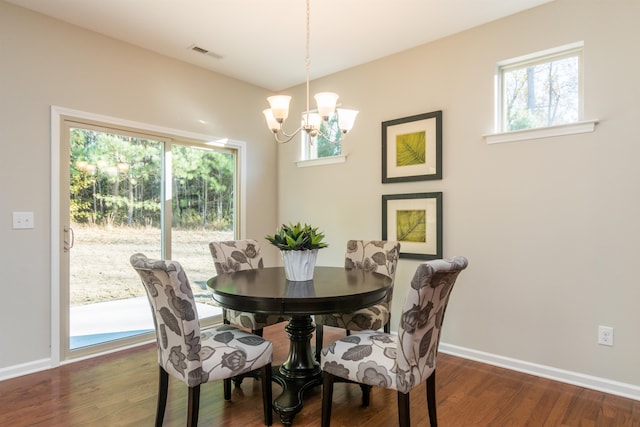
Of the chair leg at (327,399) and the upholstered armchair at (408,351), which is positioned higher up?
the upholstered armchair at (408,351)

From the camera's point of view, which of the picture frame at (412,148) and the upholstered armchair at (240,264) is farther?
the picture frame at (412,148)

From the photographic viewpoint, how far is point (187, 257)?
152 inches

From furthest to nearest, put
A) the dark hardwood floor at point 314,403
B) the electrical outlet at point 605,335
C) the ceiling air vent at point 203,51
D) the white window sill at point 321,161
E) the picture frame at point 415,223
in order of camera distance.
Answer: the white window sill at point 321,161 < the ceiling air vent at point 203,51 < the picture frame at point 415,223 < the electrical outlet at point 605,335 < the dark hardwood floor at point 314,403

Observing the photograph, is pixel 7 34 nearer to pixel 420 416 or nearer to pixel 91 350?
pixel 91 350

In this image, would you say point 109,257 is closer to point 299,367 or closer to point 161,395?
point 161,395

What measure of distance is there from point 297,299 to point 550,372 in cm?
208

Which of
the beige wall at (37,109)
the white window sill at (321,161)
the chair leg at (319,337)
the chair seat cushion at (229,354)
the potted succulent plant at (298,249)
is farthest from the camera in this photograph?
the white window sill at (321,161)

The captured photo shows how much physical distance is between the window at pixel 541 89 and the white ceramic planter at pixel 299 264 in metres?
1.92

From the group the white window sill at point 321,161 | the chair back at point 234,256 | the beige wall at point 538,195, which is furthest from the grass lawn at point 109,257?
the beige wall at point 538,195

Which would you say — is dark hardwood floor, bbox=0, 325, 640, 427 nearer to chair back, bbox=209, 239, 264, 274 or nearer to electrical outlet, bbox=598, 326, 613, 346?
electrical outlet, bbox=598, 326, 613, 346

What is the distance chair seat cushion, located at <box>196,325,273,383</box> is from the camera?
1838 millimetres

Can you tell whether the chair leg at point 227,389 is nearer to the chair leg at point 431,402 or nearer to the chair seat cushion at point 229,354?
the chair seat cushion at point 229,354

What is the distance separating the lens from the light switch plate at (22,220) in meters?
2.74

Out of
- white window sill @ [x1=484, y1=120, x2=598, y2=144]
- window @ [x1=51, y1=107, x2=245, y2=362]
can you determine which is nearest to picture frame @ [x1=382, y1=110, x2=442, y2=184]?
white window sill @ [x1=484, y1=120, x2=598, y2=144]
